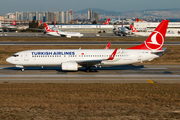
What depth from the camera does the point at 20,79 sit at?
1162 inches

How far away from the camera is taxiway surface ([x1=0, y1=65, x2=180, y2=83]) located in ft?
95.0

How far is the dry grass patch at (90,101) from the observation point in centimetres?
1684

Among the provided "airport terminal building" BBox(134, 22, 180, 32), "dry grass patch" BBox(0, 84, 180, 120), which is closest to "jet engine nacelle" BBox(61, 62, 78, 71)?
"dry grass patch" BBox(0, 84, 180, 120)

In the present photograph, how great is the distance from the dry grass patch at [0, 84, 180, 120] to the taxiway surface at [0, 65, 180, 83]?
3001 millimetres

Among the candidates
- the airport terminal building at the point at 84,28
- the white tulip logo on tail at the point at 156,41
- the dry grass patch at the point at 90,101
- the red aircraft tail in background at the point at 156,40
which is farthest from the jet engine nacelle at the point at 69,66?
the airport terminal building at the point at 84,28

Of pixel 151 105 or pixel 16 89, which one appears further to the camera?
pixel 16 89

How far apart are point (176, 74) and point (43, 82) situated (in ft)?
64.5

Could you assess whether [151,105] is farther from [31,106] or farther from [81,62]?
[81,62]

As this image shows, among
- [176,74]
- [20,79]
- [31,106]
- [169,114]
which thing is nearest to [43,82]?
[20,79]

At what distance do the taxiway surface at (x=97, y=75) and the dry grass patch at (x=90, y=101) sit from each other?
300cm

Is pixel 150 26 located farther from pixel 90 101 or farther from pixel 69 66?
pixel 90 101

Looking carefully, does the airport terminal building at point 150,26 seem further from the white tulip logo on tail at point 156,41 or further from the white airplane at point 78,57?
the white airplane at point 78,57

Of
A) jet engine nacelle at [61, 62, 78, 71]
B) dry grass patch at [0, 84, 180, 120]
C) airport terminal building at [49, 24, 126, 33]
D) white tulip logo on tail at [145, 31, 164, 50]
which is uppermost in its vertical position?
airport terminal building at [49, 24, 126, 33]

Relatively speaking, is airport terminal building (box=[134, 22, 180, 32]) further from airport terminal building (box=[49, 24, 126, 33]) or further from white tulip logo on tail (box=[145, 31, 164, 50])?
white tulip logo on tail (box=[145, 31, 164, 50])
